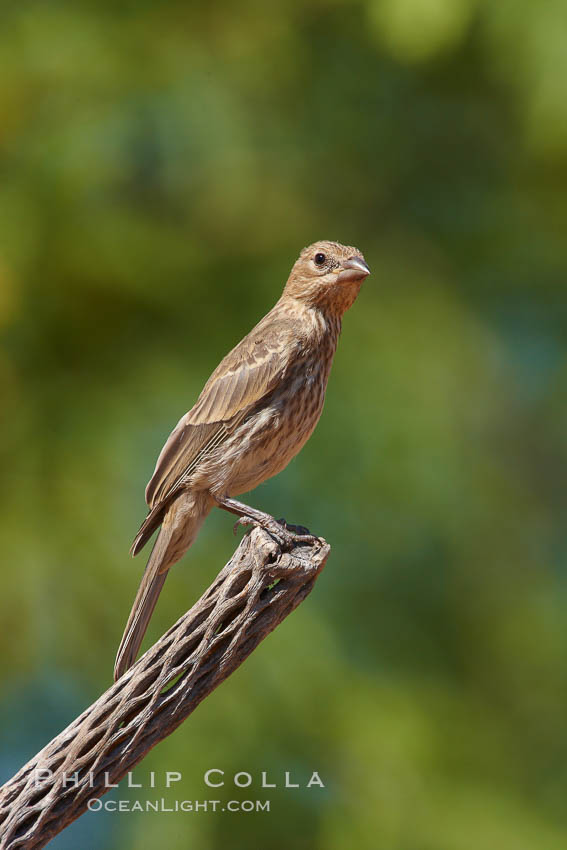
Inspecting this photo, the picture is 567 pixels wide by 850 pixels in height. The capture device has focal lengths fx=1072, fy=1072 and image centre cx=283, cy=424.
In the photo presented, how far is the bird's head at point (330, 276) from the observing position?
3.91 m

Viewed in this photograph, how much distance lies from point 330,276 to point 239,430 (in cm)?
68

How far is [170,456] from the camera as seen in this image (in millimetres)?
3900

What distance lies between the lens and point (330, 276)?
12.9 ft

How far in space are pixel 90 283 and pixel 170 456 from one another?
3370mm

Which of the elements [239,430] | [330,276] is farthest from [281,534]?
[330,276]

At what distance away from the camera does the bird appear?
3.74m

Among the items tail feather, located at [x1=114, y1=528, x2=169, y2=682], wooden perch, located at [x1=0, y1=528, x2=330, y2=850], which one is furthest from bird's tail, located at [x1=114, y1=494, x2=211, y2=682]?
wooden perch, located at [x1=0, y1=528, x2=330, y2=850]

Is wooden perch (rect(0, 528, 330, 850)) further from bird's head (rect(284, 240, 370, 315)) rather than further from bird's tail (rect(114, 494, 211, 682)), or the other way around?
bird's head (rect(284, 240, 370, 315))

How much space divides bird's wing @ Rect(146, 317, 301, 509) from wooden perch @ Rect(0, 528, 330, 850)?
2.22 feet

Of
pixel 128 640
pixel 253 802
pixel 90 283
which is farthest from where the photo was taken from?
pixel 90 283

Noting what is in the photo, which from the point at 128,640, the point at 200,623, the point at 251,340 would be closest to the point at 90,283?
the point at 251,340

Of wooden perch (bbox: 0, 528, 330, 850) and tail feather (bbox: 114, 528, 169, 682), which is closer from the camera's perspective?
wooden perch (bbox: 0, 528, 330, 850)

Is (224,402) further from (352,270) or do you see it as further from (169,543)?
(352,270)

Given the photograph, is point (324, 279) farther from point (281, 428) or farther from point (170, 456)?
point (170, 456)
